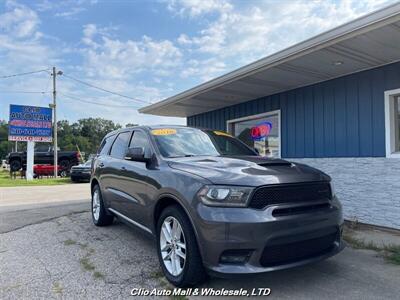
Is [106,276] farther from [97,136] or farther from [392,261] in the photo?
[97,136]

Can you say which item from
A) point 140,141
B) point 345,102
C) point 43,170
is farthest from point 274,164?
point 43,170

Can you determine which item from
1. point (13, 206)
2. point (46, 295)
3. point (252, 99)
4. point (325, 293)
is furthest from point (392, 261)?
point (13, 206)

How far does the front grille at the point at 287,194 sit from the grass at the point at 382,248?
155cm

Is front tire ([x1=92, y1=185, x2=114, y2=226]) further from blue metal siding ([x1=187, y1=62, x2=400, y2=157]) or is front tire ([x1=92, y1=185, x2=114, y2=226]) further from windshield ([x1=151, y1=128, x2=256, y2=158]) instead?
blue metal siding ([x1=187, y1=62, x2=400, y2=157])

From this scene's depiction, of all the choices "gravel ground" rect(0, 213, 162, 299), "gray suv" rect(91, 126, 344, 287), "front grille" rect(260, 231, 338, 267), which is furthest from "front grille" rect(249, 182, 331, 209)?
"gravel ground" rect(0, 213, 162, 299)

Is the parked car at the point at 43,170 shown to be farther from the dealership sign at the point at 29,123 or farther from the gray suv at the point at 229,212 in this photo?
the gray suv at the point at 229,212

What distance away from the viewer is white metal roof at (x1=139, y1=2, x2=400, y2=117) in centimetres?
465

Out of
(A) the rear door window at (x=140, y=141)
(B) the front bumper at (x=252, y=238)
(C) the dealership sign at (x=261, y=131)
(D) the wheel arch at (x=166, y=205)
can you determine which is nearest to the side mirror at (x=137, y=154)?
(A) the rear door window at (x=140, y=141)

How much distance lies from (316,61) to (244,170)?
360 cm

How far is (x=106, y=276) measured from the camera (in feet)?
12.5

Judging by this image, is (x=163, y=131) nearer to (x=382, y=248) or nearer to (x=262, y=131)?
(x=382, y=248)

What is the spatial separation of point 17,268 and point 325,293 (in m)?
3.55

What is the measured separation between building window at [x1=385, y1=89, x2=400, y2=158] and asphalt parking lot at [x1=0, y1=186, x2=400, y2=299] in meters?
2.40

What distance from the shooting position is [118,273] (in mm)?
A: 3916
